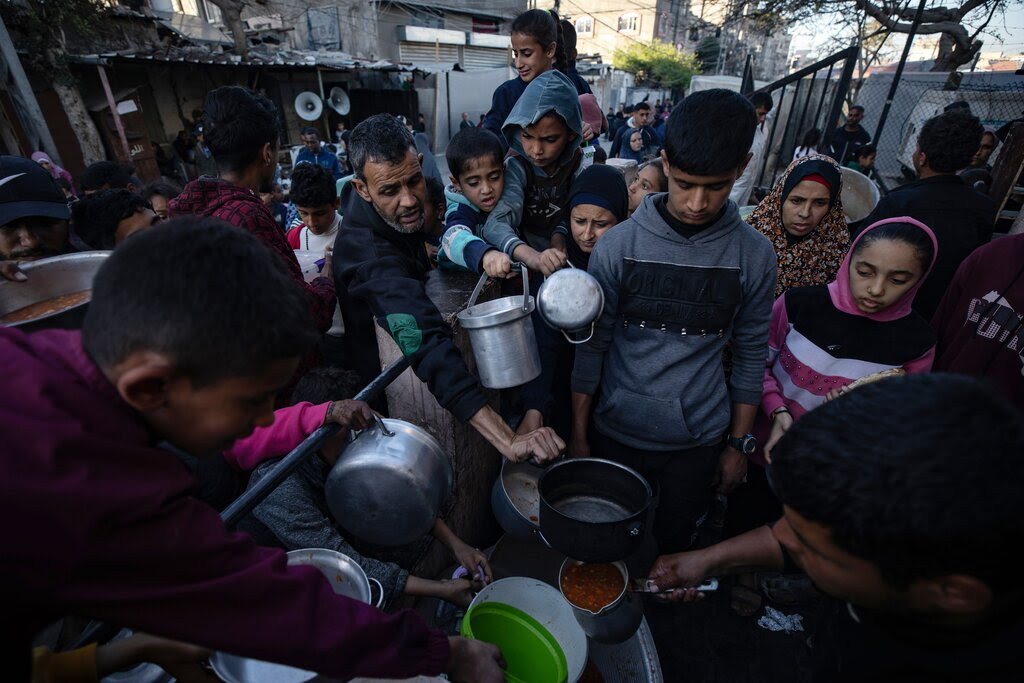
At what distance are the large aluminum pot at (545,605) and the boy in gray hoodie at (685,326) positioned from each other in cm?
63

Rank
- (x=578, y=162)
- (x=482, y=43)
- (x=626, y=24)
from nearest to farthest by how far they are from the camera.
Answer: (x=578, y=162) < (x=482, y=43) < (x=626, y=24)

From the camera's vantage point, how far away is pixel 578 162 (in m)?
2.97

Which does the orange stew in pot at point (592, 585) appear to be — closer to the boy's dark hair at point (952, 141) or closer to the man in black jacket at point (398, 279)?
the man in black jacket at point (398, 279)

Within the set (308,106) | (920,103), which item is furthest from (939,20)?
(308,106)

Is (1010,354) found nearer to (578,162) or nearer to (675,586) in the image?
(675,586)

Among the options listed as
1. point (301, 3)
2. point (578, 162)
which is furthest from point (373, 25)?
point (578, 162)

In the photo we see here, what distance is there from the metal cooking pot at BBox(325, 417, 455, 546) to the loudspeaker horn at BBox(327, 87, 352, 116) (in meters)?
18.5

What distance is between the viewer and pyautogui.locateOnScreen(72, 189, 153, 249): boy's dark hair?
2.98 metres

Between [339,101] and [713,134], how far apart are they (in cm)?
1878

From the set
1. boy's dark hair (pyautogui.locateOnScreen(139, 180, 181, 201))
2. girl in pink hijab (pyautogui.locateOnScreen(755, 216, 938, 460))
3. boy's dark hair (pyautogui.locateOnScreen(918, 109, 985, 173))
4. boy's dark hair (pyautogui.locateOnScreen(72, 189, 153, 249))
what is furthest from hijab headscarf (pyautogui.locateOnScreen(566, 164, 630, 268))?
boy's dark hair (pyautogui.locateOnScreen(139, 180, 181, 201))

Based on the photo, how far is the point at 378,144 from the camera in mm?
2072

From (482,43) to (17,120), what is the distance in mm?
20982

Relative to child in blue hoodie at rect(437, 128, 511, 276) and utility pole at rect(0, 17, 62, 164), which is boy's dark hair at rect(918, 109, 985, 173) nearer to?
child in blue hoodie at rect(437, 128, 511, 276)

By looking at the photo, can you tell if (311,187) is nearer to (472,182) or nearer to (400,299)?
(472,182)
